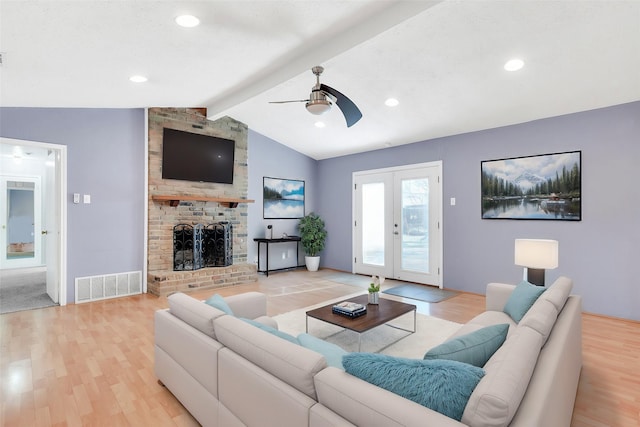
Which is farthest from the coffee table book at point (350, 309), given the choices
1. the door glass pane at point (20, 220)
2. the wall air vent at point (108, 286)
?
the door glass pane at point (20, 220)

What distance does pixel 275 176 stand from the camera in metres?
7.24

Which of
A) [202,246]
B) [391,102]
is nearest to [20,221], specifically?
[202,246]

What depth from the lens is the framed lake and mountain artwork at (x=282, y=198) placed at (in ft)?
23.3

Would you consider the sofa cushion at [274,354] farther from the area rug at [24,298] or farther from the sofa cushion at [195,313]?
the area rug at [24,298]

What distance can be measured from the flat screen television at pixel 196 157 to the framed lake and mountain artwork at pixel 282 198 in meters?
1.00

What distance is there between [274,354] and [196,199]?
4.65 metres

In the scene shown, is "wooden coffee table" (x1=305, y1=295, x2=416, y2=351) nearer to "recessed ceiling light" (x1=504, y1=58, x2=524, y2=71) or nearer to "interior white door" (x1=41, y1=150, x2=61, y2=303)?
"recessed ceiling light" (x1=504, y1=58, x2=524, y2=71)

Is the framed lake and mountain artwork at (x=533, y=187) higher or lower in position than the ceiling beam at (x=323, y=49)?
lower

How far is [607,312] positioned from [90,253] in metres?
6.89

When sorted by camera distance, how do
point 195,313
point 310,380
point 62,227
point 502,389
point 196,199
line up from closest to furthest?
point 502,389 → point 310,380 → point 195,313 → point 62,227 → point 196,199

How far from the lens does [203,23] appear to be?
2785mm

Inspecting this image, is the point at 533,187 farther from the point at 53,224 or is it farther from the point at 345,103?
the point at 53,224

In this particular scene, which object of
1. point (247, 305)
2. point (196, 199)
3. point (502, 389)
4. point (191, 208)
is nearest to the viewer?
point (502, 389)

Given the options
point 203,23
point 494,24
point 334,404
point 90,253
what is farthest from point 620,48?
point 90,253
